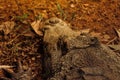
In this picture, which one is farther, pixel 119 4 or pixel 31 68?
pixel 119 4

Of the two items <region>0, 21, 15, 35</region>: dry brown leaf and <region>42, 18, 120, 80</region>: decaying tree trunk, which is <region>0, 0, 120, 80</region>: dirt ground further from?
<region>42, 18, 120, 80</region>: decaying tree trunk

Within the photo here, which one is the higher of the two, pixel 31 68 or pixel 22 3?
pixel 22 3

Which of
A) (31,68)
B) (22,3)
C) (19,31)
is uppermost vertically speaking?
(22,3)

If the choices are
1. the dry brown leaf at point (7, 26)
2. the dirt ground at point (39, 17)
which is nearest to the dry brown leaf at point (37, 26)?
the dirt ground at point (39, 17)

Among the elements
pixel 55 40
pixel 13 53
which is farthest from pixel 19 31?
pixel 55 40

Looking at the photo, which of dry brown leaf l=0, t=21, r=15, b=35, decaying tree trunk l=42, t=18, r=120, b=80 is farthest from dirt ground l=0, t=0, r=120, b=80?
decaying tree trunk l=42, t=18, r=120, b=80

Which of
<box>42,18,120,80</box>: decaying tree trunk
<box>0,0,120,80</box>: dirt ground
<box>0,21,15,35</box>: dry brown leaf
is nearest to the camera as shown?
<box>42,18,120,80</box>: decaying tree trunk

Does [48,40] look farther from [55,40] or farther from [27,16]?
[27,16]
